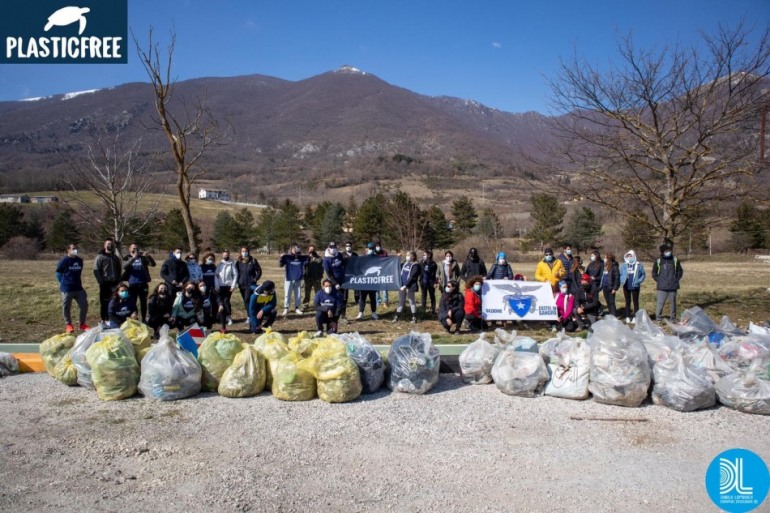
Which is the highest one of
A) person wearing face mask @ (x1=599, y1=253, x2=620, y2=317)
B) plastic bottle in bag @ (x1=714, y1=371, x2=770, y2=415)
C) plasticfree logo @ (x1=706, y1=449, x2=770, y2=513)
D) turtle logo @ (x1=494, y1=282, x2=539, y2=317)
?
person wearing face mask @ (x1=599, y1=253, x2=620, y2=317)

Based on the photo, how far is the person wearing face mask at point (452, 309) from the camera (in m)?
10.1

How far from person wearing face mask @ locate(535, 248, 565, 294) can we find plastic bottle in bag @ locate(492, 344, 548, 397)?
4588 mm

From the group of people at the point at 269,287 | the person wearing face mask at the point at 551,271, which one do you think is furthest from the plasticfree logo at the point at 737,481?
the person wearing face mask at the point at 551,271

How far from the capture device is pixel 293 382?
20.9ft

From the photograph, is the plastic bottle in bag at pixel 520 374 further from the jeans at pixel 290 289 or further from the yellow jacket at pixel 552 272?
the jeans at pixel 290 289

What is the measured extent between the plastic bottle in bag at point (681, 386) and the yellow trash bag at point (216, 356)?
5.01m

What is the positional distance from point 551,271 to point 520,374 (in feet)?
16.9

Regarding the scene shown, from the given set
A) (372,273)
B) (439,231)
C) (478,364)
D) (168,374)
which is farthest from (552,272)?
(439,231)

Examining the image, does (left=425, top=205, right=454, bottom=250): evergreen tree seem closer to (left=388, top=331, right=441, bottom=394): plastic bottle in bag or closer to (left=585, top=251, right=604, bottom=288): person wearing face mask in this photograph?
(left=585, top=251, right=604, bottom=288): person wearing face mask

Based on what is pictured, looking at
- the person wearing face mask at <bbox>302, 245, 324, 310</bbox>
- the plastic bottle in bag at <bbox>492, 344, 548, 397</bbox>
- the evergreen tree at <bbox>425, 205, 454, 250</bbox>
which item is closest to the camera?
the plastic bottle in bag at <bbox>492, 344, 548, 397</bbox>

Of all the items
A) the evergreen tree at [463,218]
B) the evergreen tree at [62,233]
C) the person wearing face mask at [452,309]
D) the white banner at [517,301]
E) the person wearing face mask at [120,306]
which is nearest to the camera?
the person wearing face mask at [120,306]

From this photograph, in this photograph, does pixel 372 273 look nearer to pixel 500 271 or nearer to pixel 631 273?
pixel 500 271

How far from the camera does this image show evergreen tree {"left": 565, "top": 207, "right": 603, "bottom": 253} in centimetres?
4653

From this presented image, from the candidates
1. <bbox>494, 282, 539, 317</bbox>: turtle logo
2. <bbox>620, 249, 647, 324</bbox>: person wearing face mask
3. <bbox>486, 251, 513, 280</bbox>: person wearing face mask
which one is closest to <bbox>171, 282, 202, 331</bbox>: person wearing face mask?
<bbox>494, 282, 539, 317</bbox>: turtle logo
